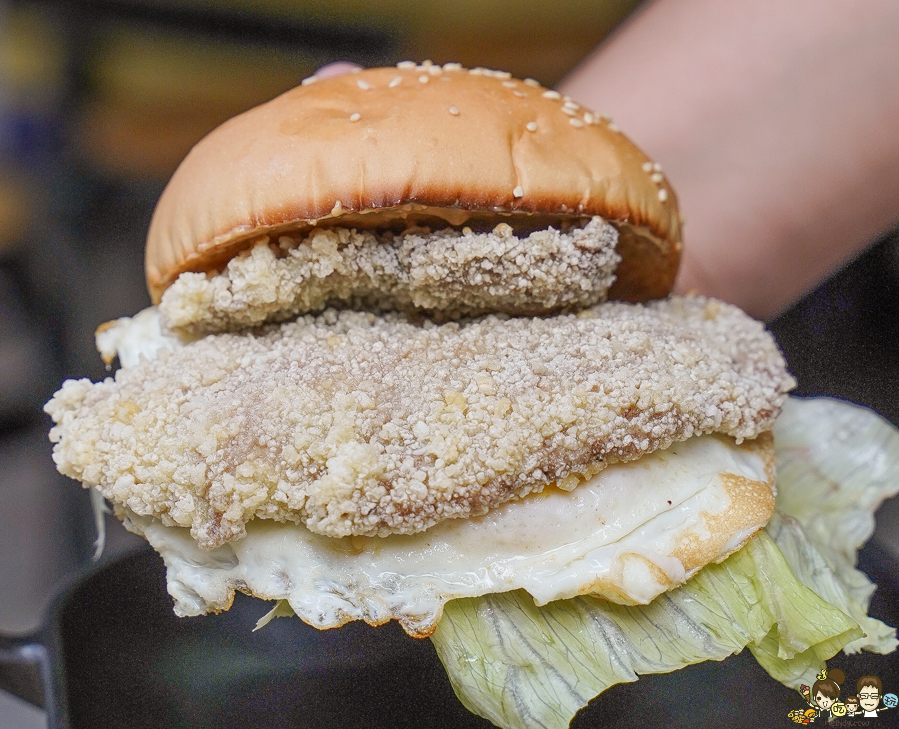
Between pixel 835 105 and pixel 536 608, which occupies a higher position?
pixel 835 105

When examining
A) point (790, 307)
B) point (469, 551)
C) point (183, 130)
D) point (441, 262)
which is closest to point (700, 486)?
point (469, 551)

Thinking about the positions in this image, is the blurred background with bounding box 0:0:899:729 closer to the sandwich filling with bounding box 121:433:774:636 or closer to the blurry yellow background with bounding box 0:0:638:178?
the blurry yellow background with bounding box 0:0:638:178

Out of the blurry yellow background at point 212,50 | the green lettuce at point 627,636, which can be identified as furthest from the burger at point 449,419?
the blurry yellow background at point 212,50

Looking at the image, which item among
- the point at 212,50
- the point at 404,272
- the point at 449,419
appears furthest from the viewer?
the point at 212,50

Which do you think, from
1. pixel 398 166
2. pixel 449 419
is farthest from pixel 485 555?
pixel 398 166

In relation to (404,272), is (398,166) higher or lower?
higher

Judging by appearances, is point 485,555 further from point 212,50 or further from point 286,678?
point 212,50

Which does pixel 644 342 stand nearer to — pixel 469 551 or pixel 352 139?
pixel 469 551
